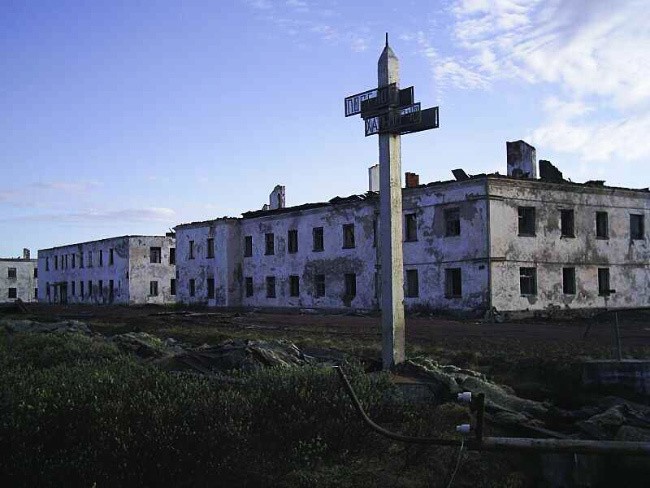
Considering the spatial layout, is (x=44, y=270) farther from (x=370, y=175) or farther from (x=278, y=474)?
(x=278, y=474)

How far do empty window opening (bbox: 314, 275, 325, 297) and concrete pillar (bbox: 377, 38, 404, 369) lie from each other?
2812cm

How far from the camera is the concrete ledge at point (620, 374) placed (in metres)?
8.52

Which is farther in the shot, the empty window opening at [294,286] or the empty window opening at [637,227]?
the empty window opening at [294,286]

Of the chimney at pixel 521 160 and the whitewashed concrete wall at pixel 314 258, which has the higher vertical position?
the chimney at pixel 521 160

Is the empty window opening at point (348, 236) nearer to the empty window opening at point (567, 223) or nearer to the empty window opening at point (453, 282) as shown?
the empty window opening at point (453, 282)

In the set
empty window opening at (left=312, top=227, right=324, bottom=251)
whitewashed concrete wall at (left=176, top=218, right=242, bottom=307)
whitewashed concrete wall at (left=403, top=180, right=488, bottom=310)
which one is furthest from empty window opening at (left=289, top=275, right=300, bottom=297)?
whitewashed concrete wall at (left=403, top=180, right=488, bottom=310)

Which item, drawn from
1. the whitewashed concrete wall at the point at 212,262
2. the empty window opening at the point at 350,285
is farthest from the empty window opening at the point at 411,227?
the whitewashed concrete wall at the point at 212,262

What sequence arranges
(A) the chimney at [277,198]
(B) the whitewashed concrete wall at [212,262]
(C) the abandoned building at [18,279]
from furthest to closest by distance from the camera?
1. (C) the abandoned building at [18,279]
2. (A) the chimney at [277,198]
3. (B) the whitewashed concrete wall at [212,262]

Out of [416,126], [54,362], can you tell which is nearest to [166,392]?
[54,362]

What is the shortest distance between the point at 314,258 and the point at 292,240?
263 centimetres

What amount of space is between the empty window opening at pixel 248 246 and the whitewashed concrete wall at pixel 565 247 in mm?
19585

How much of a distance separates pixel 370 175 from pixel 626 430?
105ft

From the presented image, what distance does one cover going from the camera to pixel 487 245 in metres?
29.2

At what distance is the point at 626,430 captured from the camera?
21.1 feet
